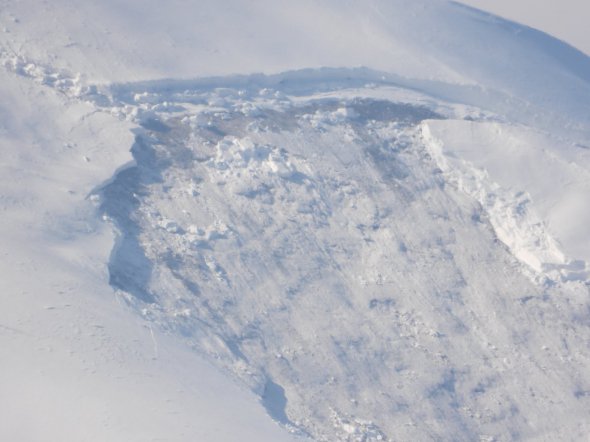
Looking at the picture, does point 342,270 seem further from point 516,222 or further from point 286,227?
point 516,222

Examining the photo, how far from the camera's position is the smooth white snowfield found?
34.7 ft

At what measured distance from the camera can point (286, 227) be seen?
44.0 feet

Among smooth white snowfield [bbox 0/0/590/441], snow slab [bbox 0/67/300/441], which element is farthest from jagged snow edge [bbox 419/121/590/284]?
snow slab [bbox 0/67/300/441]

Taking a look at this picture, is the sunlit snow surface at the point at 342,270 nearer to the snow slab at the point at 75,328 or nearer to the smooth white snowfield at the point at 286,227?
the smooth white snowfield at the point at 286,227

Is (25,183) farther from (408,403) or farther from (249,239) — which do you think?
(408,403)

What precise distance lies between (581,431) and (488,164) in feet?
16.0

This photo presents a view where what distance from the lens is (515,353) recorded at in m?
12.4

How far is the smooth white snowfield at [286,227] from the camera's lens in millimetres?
10562

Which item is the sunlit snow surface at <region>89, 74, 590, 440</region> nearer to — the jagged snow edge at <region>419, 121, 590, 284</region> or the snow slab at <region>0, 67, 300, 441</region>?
the jagged snow edge at <region>419, 121, 590, 284</region>

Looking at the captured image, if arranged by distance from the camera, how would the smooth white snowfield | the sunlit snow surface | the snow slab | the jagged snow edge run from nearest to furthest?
1. the snow slab
2. the smooth white snowfield
3. the sunlit snow surface
4. the jagged snow edge

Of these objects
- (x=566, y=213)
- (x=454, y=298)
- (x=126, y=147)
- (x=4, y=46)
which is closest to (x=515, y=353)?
(x=454, y=298)

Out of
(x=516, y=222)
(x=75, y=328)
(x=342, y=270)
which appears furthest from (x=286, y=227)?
(x=75, y=328)

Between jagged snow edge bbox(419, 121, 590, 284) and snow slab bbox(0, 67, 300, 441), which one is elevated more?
jagged snow edge bbox(419, 121, 590, 284)

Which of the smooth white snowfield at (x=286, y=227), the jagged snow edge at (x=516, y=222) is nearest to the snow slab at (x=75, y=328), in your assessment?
the smooth white snowfield at (x=286, y=227)
